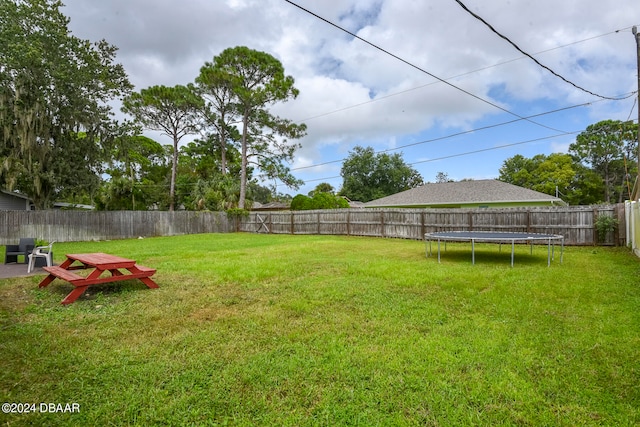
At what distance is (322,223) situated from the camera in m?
19.4

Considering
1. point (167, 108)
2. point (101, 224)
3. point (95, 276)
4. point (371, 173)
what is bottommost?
point (95, 276)

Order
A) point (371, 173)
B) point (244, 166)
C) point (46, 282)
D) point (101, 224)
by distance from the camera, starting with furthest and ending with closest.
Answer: point (371, 173) → point (244, 166) → point (101, 224) → point (46, 282)

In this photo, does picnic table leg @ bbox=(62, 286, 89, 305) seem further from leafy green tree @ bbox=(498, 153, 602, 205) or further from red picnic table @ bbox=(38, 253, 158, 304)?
leafy green tree @ bbox=(498, 153, 602, 205)

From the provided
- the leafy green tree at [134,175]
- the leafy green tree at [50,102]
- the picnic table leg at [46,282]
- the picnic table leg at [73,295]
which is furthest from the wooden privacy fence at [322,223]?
the picnic table leg at [73,295]

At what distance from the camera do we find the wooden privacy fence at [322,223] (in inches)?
475

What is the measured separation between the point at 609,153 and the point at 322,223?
3685 cm

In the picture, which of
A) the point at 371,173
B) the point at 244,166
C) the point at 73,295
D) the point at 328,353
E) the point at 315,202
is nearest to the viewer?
the point at 328,353

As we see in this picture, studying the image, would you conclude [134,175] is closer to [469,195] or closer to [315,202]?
[315,202]

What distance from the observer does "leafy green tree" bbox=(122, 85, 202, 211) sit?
969 inches

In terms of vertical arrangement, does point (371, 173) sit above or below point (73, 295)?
→ above

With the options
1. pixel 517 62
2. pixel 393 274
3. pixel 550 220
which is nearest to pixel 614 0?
pixel 517 62

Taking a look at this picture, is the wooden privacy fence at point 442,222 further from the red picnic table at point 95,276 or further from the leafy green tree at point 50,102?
the red picnic table at point 95,276

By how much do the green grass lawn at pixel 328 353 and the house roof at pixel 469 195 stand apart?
1529 centimetres

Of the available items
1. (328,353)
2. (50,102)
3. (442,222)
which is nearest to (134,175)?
(50,102)
